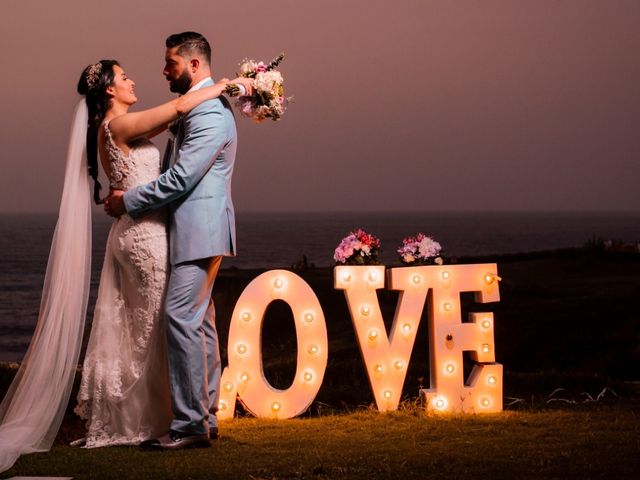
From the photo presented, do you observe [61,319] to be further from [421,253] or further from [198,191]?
[421,253]

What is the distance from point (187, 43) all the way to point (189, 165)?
896 millimetres

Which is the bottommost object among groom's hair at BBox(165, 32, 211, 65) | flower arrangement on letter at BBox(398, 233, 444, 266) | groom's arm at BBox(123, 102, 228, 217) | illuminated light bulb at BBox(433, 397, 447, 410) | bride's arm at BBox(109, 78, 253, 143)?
illuminated light bulb at BBox(433, 397, 447, 410)

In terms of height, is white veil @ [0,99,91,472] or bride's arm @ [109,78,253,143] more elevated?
bride's arm @ [109,78,253,143]

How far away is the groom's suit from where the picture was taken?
20.7ft

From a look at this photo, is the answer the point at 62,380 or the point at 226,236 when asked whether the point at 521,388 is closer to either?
the point at 226,236

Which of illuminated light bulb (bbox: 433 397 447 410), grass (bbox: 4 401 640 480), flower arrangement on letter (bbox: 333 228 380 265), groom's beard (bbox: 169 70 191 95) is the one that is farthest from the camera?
flower arrangement on letter (bbox: 333 228 380 265)

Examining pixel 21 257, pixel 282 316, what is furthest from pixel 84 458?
pixel 21 257

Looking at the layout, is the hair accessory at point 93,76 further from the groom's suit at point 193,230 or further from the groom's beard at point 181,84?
the groom's suit at point 193,230

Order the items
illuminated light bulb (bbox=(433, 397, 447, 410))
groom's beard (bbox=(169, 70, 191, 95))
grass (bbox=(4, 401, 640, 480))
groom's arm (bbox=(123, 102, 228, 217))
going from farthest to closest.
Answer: illuminated light bulb (bbox=(433, 397, 447, 410)) → groom's beard (bbox=(169, 70, 191, 95)) → groom's arm (bbox=(123, 102, 228, 217)) → grass (bbox=(4, 401, 640, 480))

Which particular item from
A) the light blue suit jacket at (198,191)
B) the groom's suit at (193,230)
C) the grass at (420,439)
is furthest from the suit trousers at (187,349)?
the grass at (420,439)

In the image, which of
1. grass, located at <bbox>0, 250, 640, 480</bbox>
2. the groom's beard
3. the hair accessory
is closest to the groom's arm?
the groom's beard

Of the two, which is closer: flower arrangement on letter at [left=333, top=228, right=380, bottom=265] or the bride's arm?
the bride's arm

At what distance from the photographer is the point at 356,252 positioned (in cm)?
778

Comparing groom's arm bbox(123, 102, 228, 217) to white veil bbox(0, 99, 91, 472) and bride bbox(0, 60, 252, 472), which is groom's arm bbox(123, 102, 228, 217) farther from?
white veil bbox(0, 99, 91, 472)
